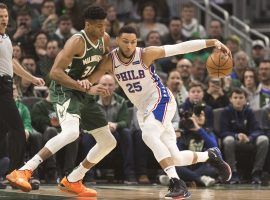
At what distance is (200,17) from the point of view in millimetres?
16031

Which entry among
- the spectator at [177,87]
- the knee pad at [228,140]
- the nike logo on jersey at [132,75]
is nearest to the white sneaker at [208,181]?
the knee pad at [228,140]

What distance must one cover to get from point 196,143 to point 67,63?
3.33 metres

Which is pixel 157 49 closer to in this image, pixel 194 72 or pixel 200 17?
pixel 194 72

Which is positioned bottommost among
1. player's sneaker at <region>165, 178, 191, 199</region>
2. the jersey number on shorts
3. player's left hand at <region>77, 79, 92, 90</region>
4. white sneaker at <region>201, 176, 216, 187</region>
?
white sneaker at <region>201, 176, 216, 187</region>

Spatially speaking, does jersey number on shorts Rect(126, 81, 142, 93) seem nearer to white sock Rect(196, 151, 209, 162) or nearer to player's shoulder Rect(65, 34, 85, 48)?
player's shoulder Rect(65, 34, 85, 48)

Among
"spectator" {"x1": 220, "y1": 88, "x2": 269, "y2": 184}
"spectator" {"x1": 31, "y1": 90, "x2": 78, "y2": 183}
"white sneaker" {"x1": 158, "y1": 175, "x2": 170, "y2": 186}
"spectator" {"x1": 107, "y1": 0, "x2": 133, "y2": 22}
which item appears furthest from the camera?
"spectator" {"x1": 107, "y1": 0, "x2": 133, "y2": 22}

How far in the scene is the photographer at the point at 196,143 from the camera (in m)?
10.4

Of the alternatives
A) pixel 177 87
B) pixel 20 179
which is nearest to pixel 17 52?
pixel 177 87

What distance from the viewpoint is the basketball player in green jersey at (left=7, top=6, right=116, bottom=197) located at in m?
7.82

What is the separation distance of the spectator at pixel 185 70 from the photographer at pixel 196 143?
1.54m

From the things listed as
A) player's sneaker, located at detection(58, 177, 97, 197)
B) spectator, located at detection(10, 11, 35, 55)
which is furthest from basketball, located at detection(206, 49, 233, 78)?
spectator, located at detection(10, 11, 35, 55)

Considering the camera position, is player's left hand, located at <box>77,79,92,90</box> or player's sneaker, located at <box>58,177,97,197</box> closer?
player's left hand, located at <box>77,79,92,90</box>

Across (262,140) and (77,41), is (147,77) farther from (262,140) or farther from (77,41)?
(262,140)

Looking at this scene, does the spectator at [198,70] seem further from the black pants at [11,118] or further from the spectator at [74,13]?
the black pants at [11,118]
